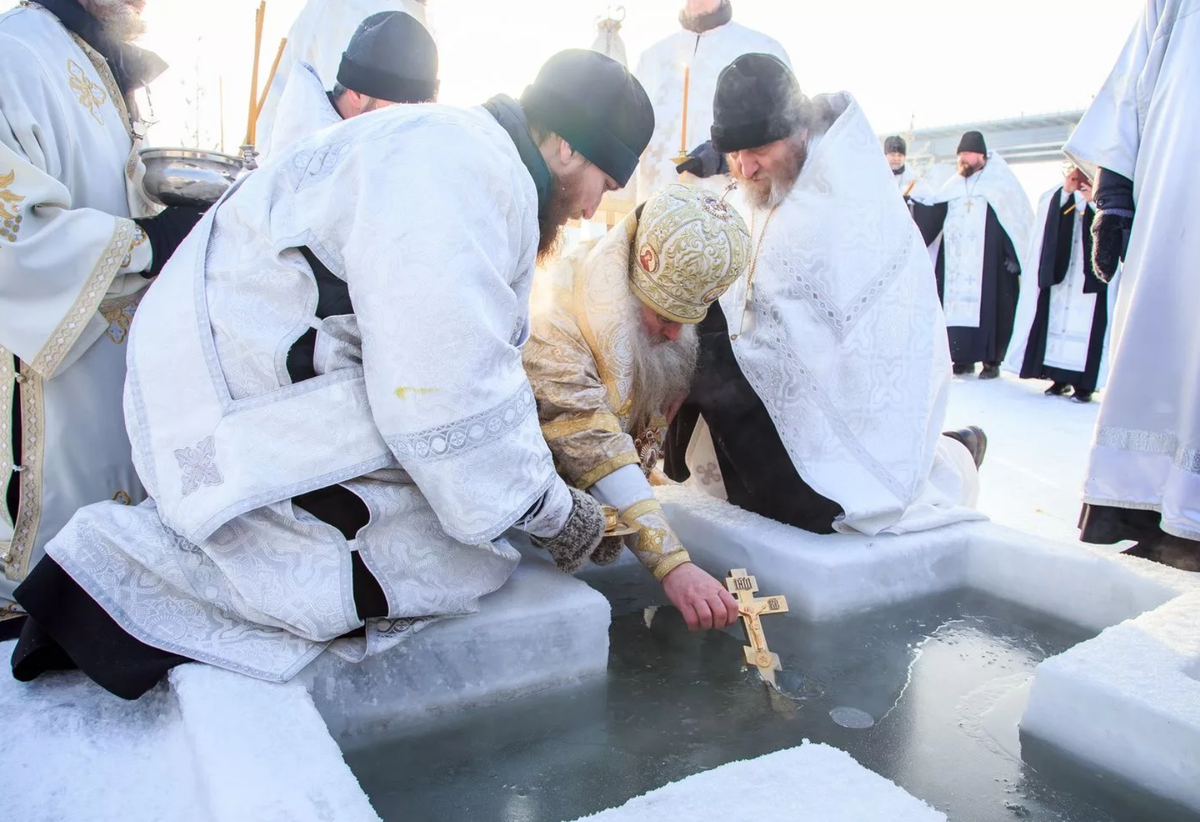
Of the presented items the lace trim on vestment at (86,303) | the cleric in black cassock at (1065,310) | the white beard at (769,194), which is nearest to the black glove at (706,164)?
the white beard at (769,194)

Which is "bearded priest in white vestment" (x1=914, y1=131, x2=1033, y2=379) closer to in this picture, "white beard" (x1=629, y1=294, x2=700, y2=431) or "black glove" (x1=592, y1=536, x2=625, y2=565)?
"white beard" (x1=629, y1=294, x2=700, y2=431)

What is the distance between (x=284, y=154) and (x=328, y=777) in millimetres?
1112

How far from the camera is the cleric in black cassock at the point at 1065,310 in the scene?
24.4ft

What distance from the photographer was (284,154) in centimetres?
161

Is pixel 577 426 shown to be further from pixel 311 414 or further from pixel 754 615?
pixel 311 414

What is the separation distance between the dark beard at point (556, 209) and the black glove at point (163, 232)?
0.78 metres

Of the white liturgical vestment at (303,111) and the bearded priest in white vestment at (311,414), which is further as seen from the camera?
the white liturgical vestment at (303,111)

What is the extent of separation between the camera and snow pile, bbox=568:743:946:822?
1.14 metres

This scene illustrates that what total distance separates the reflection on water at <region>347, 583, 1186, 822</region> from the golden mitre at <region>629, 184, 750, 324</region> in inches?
35.8

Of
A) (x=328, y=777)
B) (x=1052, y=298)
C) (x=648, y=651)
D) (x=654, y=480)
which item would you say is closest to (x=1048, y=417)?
(x=1052, y=298)

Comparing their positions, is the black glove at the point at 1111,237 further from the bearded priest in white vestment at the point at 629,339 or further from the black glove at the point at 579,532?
the black glove at the point at 579,532

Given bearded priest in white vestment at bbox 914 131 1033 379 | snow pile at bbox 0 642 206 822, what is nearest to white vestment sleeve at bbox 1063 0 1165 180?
snow pile at bbox 0 642 206 822

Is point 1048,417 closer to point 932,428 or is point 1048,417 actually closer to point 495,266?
point 932,428

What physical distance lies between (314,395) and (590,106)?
85 cm
